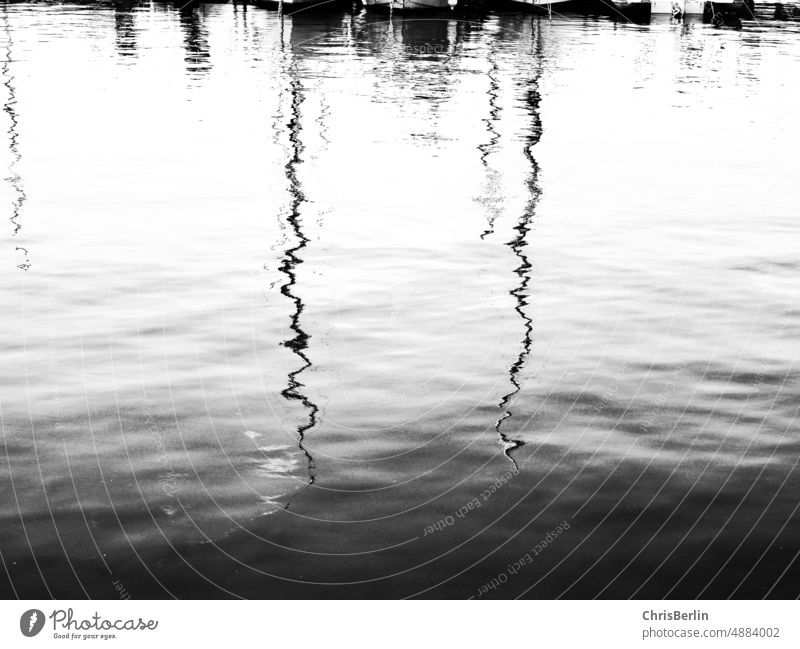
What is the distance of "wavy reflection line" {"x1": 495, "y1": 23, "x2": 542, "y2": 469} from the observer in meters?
10.5

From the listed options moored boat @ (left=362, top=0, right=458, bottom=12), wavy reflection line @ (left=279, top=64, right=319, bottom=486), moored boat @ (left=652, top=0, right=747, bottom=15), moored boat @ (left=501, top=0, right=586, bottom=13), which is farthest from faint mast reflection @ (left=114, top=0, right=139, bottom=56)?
moored boat @ (left=652, top=0, right=747, bottom=15)

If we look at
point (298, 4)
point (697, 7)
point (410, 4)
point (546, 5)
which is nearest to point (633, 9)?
point (697, 7)

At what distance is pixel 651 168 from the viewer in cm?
2427

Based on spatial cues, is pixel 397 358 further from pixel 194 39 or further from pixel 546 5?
pixel 546 5

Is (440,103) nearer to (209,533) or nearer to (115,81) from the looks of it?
(115,81)

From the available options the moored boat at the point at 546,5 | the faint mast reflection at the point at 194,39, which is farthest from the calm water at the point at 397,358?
the moored boat at the point at 546,5

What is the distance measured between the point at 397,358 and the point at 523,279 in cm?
385

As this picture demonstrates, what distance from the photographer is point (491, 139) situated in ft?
91.4

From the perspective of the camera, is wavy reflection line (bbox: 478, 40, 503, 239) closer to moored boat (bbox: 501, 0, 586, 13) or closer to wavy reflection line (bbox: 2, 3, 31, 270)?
wavy reflection line (bbox: 2, 3, 31, 270)

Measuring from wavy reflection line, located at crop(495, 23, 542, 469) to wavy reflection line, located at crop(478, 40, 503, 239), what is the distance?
1.58 feet

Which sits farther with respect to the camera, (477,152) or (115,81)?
(115,81)

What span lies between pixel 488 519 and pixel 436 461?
1049 millimetres
